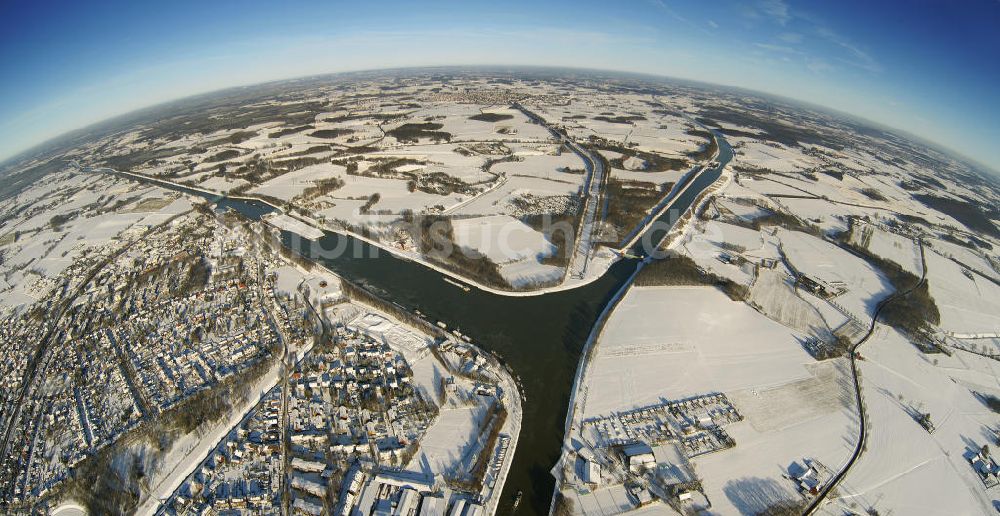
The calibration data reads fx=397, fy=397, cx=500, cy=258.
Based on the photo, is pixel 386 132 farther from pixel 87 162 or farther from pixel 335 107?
pixel 87 162

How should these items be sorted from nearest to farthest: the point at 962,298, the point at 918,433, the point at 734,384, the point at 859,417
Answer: the point at 918,433, the point at 859,417, the point at 734,384, the point at 962,298

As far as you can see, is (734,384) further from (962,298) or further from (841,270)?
(962,298)

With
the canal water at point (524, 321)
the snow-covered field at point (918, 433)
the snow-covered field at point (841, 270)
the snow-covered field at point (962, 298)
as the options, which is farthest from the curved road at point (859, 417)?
the canal water at point (524, 321)

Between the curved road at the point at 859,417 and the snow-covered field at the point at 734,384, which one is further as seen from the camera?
the snow-covered field at the point at 734,384

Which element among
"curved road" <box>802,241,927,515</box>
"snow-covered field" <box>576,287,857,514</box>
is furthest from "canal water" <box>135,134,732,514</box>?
"curved road" <box>802,241,927,515</box>

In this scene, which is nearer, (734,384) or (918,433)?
(918,433)

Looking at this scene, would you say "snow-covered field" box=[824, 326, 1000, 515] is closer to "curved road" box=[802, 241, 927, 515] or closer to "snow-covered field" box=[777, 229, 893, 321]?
"curved road" box=[802, 241, 927, 515]

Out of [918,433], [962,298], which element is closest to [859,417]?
[918,433]

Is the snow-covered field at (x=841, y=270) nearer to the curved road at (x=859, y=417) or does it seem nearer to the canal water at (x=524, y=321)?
the curved road at (x=859, y=417)

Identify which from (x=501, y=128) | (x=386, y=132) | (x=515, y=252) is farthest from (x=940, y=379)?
(x=386, y=132)
